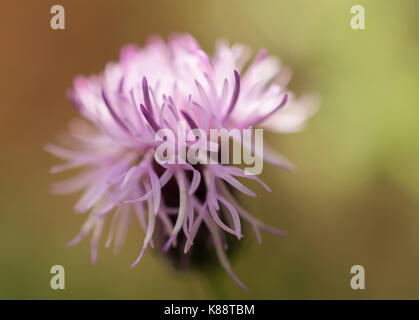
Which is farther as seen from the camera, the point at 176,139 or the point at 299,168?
the point at 299,168

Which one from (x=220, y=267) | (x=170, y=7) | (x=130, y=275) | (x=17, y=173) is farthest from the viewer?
(x=170, y=7)

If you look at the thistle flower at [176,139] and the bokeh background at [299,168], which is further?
the bokeh background at [299,168]

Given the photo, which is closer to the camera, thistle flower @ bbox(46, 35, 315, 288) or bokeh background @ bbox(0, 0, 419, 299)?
thistle flower @ bbox(46, 35, 315, 288)

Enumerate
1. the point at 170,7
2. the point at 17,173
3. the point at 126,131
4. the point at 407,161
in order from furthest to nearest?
the point at 170,7 → the point at 17,173 → the point at 407,161 → the point at 126,131

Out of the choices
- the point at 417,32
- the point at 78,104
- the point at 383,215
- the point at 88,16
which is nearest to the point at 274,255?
the point at 383,215

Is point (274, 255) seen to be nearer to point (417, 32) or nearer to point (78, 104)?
point (417, 32)
